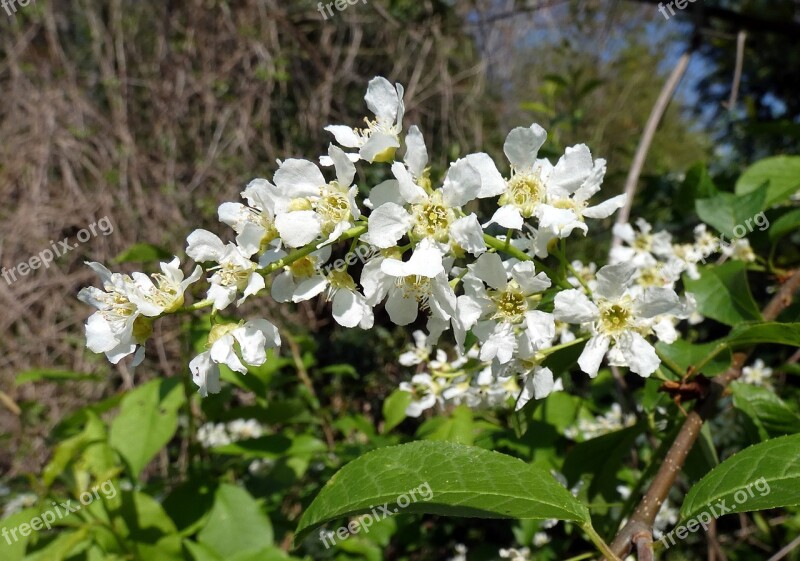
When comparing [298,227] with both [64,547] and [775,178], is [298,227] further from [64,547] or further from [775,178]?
[775,178]

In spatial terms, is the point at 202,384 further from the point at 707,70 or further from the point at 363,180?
the point at 707,70

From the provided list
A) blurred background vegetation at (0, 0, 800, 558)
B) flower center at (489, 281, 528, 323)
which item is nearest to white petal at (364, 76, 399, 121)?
flower center at (489, 281, 528, 323)

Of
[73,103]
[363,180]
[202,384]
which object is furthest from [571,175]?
[73,103]

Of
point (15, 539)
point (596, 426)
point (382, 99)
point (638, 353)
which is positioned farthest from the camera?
point (596, 426)

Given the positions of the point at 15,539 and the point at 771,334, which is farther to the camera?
the point at 15,539

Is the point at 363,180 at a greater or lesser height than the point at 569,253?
greater

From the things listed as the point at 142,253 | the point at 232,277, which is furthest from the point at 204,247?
the point at 142,253

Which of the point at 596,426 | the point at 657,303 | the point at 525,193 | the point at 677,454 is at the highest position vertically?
the point at 525,193

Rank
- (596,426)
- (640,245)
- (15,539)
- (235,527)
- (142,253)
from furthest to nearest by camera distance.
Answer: (596,426)
(640,245)
(142,253)
(235,527)
(15,539)
